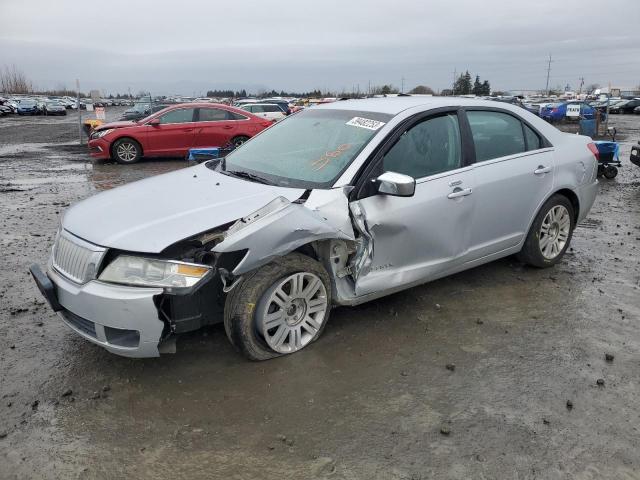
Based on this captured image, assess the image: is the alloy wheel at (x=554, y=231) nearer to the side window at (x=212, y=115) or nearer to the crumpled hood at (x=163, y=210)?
the crumpled hood at (x=163, y=210)

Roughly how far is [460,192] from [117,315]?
2605mm

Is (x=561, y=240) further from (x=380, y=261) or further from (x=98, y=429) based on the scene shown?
(x=98, y=429)

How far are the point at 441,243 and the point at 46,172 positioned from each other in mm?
10788

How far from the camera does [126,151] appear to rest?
13.3 metres

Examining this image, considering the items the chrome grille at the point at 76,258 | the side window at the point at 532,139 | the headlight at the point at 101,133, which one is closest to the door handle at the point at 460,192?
the side window at the point at 532,139

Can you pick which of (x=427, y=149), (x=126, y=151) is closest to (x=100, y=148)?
(x=126, y=151)

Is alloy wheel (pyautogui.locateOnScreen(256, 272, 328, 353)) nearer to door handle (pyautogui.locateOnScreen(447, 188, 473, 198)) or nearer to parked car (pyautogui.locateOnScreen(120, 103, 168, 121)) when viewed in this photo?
door handle (pyautogui.locateOnScreen(447, 188, 473, 198))

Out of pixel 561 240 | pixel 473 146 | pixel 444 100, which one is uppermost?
pixel 444 100

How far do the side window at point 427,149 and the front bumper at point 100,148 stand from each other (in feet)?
36.0

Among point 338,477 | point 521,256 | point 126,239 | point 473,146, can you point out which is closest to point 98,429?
point 126,239

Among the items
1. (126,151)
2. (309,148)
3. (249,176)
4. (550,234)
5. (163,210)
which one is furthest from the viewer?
(126,151)

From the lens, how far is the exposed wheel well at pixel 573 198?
16.5 ft

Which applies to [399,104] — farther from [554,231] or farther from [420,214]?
[554,231]

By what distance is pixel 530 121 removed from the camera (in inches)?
193
